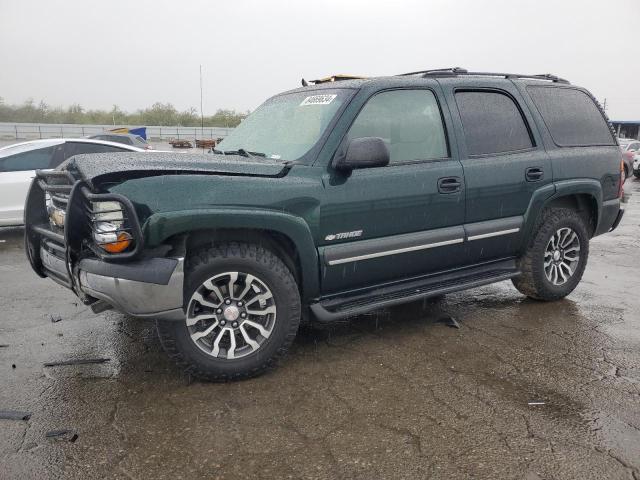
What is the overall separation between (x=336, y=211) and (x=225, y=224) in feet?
2.50

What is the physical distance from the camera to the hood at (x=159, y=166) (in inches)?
114

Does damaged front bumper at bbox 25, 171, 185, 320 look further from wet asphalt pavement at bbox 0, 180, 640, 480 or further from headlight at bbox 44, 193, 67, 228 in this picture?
wet asphalt pavement at bbox 0, 180, 640, 480

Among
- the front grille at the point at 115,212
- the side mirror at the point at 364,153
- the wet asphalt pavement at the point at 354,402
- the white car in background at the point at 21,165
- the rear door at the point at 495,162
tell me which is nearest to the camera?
the wet asphalt pavement at the point at 354,402

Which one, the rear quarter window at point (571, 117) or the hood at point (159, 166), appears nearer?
the hood at point (159, 166)

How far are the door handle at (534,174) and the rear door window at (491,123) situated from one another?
20 cm

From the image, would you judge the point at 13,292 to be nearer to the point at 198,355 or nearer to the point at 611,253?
the point at 198,355

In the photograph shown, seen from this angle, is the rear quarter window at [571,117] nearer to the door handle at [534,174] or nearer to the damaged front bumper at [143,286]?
the door handle at [534,174]

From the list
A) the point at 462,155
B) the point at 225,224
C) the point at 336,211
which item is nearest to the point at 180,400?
the point at 225,224

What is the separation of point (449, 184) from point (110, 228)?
236 centimetres

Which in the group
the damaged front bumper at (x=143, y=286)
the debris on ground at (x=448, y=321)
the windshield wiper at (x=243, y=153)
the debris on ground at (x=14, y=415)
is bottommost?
the debris on ground at (x=14, y=415)

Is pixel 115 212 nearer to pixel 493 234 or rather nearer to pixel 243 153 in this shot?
pixel 243 153

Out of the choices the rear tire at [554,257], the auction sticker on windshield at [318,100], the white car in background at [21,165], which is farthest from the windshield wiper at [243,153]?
the white car in background at [21,165]

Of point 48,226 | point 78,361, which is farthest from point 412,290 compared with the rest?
point 48,226

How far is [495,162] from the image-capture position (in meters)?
4.18
